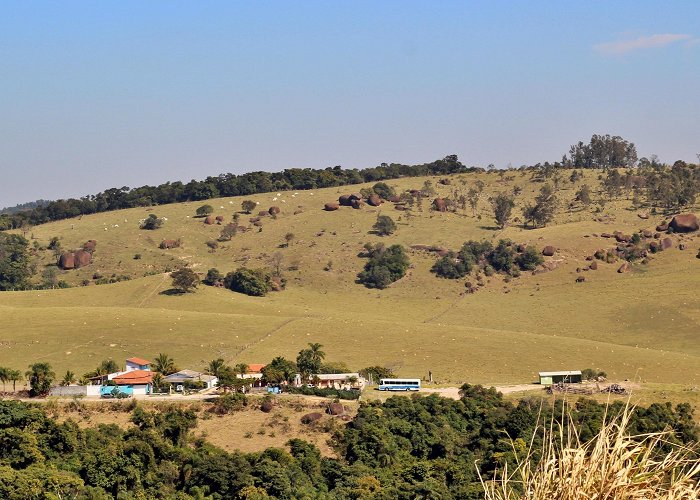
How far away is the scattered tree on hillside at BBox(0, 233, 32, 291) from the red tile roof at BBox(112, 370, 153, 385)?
63596 millimetres

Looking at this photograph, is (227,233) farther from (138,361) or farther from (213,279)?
(138,361)

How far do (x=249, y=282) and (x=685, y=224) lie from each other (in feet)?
182

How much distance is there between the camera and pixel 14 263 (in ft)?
468

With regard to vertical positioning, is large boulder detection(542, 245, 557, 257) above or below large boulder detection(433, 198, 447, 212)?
below

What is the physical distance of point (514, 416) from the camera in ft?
220

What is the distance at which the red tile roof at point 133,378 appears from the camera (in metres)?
77.7

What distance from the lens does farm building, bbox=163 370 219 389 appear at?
258 ft

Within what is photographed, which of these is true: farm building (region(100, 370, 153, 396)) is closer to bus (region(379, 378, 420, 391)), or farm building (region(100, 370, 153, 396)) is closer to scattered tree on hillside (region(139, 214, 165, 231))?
bus (region(379, 378, 420, 391))

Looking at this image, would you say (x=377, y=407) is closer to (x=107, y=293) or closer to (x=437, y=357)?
(x=437, y=357)

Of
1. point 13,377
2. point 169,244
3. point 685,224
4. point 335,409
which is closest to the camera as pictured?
point 335,409

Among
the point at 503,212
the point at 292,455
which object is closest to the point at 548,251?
the point at 503,212

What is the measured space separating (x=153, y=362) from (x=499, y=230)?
71.5 m

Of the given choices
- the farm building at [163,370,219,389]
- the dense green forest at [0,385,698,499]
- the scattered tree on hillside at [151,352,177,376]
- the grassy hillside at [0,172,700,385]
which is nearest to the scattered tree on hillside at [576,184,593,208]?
the grassy hillside at [0,172,700,385]

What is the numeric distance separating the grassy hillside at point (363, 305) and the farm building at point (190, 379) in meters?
9.68
